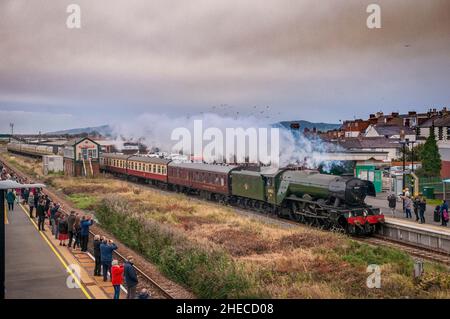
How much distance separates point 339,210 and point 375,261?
5.30 metres

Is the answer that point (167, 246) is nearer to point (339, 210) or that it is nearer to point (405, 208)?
point (339, 210)

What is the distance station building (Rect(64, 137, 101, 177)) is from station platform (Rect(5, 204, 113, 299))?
25048 millimetres

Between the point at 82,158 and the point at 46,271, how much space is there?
3143cm

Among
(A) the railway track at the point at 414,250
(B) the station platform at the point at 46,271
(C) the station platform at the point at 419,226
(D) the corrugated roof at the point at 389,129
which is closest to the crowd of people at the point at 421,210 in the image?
(C) the station platform at the point at 419,226

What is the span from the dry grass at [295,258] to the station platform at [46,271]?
3.45 meters

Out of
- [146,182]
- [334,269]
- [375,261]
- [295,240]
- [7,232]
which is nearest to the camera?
[334,269]

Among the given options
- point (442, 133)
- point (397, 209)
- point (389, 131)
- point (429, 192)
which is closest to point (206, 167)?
point (397, 209)

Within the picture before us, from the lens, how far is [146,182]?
44.4 metres

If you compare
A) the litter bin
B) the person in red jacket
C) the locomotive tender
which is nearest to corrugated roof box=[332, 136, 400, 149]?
the litter bin

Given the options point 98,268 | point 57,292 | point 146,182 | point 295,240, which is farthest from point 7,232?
point 146,182

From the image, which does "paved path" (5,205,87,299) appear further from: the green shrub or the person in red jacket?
the green shrub

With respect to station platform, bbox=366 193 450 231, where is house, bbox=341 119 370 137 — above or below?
above

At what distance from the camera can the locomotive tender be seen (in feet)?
62.7

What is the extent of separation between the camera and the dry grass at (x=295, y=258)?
10.6m
